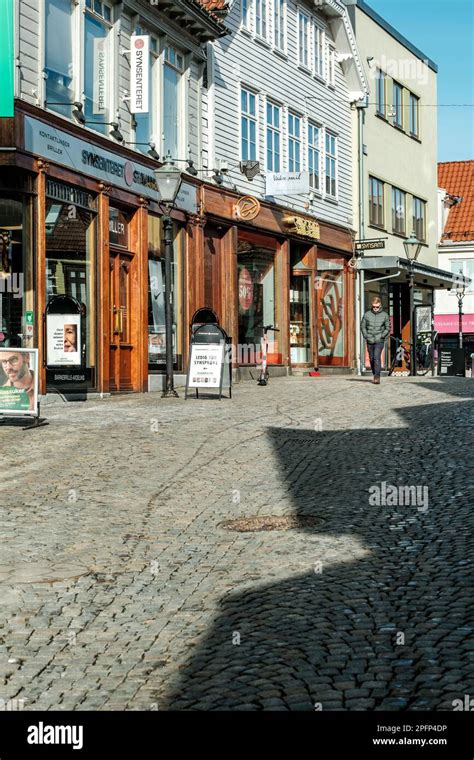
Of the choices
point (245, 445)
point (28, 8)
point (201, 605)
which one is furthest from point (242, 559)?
point (28, 8)

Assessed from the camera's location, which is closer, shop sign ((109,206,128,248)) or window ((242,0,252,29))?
shop sign ((109,206,128,248))

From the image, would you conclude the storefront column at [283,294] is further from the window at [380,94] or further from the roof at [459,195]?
the roof at [459,195]

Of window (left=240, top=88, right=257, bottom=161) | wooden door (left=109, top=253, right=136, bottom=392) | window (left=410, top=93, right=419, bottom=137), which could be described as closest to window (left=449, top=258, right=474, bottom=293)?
window (left=410, top=93, right=419, bottom=137)

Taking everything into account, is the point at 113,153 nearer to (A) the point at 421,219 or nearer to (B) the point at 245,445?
(B) the point at 245,445

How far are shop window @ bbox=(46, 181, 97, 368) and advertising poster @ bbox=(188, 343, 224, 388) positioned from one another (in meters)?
1.92

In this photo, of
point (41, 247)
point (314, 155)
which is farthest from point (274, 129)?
point (41, 247)

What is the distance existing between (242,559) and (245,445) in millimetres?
5698

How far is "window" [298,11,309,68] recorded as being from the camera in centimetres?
3344

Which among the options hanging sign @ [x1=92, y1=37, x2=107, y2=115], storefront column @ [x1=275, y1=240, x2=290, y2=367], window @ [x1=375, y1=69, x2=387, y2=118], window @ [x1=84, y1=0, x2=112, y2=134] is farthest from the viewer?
window @ [x1=375, y1=69, x2=387, y2=118]

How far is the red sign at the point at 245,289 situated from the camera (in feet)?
94.3

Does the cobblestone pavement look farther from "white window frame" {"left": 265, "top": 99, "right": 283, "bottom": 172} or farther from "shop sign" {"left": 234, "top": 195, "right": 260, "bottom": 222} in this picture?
"white window frame" {"left": 265, "top": 99, "right": 283, "bottom": 172}

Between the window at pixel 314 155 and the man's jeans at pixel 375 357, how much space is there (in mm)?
9832

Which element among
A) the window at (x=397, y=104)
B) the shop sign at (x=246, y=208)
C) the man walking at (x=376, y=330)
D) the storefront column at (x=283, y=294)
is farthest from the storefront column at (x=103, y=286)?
the window at (x=397, y=104)

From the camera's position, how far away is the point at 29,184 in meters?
18.6
